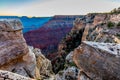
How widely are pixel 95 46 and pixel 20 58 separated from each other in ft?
30.9

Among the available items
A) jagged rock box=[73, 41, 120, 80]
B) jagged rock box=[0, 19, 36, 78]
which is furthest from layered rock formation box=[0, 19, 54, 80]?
jagged rock box=[73, 41, 120, 80]

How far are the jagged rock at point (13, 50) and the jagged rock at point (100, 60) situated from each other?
7.24 metres

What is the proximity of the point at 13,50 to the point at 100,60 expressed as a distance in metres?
9.07

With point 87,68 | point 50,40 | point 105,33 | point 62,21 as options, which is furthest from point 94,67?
point 62,21

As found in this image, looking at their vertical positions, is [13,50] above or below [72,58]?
below

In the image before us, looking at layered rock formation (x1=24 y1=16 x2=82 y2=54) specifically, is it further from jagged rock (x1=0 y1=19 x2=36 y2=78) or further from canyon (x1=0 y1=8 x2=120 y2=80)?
jagged rock (x1=0 y1=19 x2=36 y2=78)

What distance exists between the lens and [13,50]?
19.4 meters

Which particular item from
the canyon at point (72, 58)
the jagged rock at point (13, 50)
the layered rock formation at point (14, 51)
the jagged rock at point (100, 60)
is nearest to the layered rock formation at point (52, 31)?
the canyon at point (72, 58)

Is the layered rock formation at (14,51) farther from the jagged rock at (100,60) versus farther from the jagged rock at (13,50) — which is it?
the jagged rock at (100,60)

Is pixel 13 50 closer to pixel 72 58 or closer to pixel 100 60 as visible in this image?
pixel 72 58

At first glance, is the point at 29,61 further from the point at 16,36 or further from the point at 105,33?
the point at 105,33

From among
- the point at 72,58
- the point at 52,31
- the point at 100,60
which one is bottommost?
the point at 52,31

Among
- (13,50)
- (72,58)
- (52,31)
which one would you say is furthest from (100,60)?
(52,31)

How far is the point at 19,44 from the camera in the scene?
2008 centimetres
